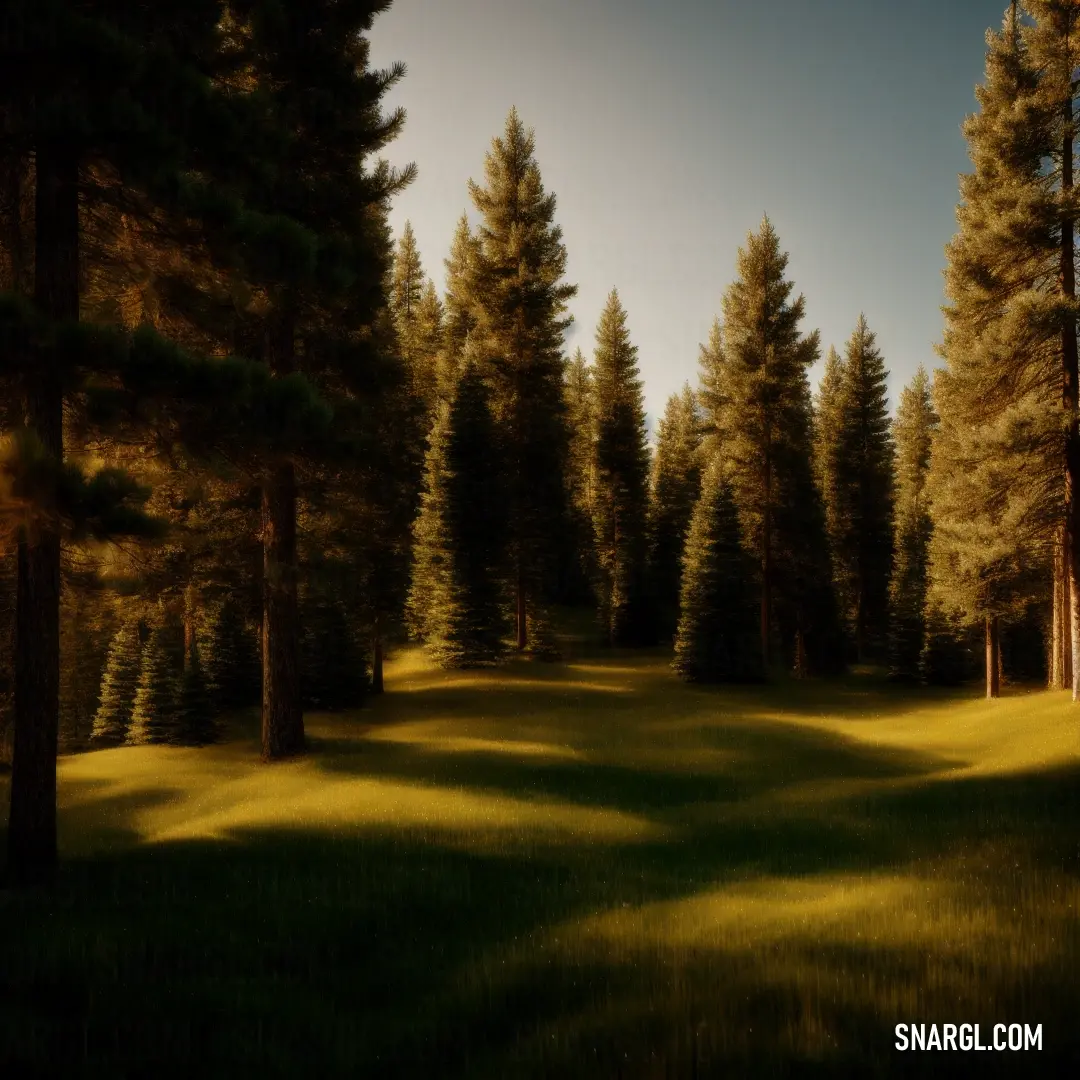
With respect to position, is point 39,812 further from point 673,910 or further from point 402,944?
point 673,910

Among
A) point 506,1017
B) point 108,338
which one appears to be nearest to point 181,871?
point 506,1017

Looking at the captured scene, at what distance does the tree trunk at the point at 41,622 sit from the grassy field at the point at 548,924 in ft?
2.33

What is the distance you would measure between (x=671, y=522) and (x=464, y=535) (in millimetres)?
20243

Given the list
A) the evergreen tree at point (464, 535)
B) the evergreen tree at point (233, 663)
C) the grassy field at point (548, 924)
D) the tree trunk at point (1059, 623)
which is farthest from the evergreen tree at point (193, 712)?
the tree trunk at point (1059, 623)

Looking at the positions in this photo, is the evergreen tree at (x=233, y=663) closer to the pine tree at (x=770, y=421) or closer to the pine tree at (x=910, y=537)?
the pine tree at (x=770, y=421)

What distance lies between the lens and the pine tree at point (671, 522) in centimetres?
4366

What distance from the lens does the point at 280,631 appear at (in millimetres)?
16469

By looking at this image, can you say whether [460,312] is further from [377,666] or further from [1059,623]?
[1059,623]

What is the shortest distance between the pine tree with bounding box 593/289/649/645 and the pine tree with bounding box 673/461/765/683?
8917 millimetres

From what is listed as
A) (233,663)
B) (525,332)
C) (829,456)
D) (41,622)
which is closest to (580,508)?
(829,456)

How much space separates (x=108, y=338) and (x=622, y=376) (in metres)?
40.8

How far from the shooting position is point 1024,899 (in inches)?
252

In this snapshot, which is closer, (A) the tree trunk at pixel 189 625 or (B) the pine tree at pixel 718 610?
(A) the tree trunk at pixel 189 625

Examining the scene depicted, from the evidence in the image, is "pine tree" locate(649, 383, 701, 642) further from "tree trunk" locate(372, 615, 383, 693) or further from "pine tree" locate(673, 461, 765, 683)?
"tree trunk" locate(372, 615, 383, 693)
